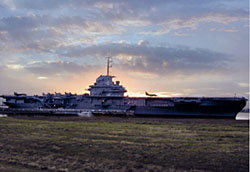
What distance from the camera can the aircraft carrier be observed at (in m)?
32.6

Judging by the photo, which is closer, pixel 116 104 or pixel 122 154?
pixel 122 154

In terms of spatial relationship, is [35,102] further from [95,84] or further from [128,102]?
[128,102]

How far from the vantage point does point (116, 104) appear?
38.1m

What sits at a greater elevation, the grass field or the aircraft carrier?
the aircraft carrier

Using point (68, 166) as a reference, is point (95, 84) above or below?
above

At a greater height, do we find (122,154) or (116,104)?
(116,104)

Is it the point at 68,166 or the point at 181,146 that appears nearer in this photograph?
the point at 68,166

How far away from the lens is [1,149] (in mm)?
9438

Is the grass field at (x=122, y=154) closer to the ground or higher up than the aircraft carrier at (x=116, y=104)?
closer to the ground

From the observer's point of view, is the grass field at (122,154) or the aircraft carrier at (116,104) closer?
the grass field at (122,154)

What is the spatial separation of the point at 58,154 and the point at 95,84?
34.4 m

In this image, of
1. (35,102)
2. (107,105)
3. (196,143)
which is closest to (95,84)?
(107,105)

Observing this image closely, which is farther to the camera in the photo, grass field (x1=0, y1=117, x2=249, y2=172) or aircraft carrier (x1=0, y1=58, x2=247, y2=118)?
aircraft carrier (x1=0, y1=58, x2=247, y2=118)

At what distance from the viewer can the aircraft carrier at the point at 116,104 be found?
3259cm
